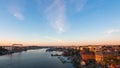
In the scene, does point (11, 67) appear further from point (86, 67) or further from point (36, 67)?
point (86, 67)

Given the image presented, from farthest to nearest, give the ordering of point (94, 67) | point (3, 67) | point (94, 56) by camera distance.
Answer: point (94, 56), point (3, 67), point (94, 67)

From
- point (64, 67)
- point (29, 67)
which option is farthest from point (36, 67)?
point (64, 67)

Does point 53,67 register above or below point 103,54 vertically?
below

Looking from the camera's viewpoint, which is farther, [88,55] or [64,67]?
[88,55]

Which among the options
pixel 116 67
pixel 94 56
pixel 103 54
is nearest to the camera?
pixel 116 67

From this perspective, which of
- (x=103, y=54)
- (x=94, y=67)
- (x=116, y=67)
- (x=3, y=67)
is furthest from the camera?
(x=103, y=54)

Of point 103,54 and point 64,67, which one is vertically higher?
point 103,54

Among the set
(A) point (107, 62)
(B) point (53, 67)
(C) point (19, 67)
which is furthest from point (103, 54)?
(C) point (19, 67)

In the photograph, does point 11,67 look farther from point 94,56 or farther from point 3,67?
point 94,56

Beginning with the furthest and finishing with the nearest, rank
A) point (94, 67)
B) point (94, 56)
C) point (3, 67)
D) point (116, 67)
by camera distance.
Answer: point (94, 56)
point (3, 67)
point (94, 67)
point (116, 67)
